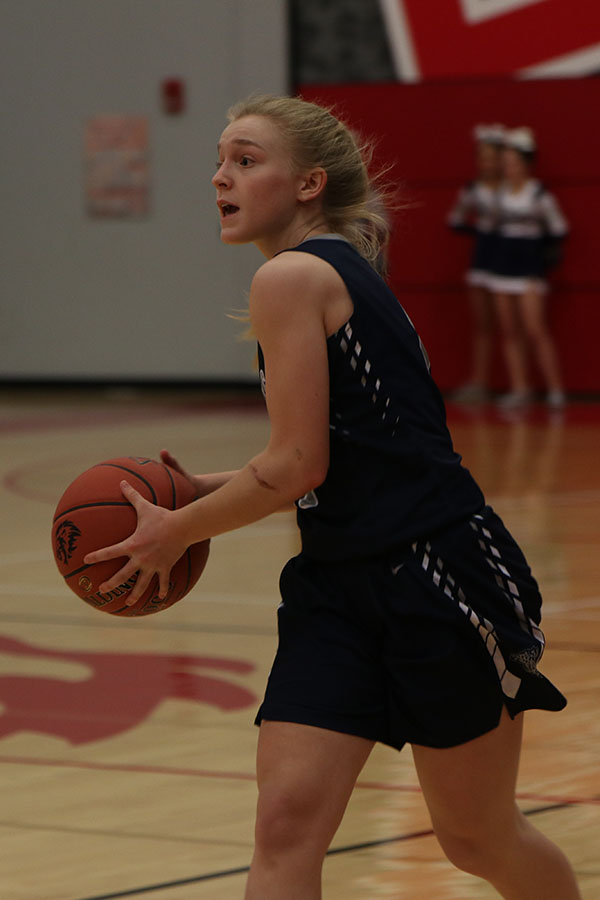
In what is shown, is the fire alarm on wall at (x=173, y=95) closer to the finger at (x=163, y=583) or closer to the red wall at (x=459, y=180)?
the red wall at (x=459, y=180)

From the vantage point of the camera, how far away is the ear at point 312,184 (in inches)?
99.7

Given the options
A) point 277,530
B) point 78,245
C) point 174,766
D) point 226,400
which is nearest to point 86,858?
point 174,766

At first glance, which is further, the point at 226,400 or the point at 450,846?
the point at 226,400

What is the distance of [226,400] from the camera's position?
45.3 ft

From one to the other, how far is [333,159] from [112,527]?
0.67 meters

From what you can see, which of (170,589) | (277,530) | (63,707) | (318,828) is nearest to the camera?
(318,828)

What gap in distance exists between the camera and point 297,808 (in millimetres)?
2258

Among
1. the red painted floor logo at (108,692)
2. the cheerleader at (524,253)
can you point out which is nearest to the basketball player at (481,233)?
the cheerleader at (524,253)

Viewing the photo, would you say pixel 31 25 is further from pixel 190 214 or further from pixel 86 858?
pixel 86 858

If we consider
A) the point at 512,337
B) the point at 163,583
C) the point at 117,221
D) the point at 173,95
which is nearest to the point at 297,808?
the point at 163,583

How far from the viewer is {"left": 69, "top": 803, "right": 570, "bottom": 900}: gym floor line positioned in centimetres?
292

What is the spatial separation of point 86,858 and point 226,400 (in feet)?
35.2

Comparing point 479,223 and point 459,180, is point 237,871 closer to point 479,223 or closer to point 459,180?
point 479,223

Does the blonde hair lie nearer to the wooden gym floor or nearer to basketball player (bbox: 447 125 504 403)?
the wooden gym floor
